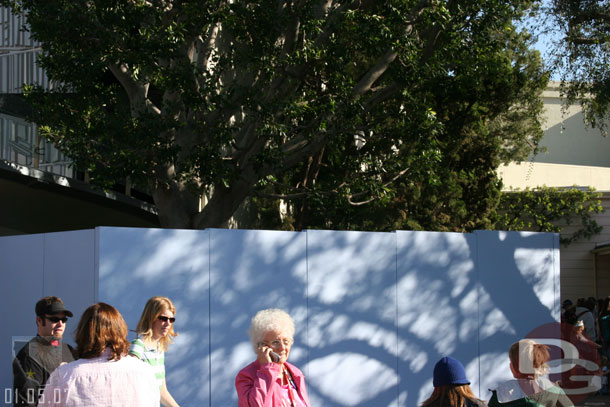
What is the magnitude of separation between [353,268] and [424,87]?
586 cm

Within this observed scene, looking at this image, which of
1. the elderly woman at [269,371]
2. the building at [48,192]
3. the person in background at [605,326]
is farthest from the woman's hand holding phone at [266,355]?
the person in background at [605,326]

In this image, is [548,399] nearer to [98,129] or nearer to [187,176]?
[187,176]

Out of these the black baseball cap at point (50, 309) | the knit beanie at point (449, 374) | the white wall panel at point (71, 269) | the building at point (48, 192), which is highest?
the building at point (48, 192)

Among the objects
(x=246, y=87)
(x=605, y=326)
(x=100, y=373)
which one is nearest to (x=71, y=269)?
(x=246, y=87)

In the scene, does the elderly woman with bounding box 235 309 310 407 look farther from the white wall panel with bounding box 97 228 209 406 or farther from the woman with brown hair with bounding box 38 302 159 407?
the white wall panel with bounding box 97 228 209 406

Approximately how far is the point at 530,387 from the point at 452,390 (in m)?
0.80

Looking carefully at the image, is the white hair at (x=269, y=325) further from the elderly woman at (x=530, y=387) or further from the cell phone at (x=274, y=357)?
the elderly woman at (x=530, y=387)

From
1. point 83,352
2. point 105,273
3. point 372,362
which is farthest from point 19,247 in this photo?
point 83,352

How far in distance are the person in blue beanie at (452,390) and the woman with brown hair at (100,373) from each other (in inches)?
63.0

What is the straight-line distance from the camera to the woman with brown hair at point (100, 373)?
396 centimetres

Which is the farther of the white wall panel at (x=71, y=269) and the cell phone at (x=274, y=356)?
the white wall panel at (x=71, y=269)

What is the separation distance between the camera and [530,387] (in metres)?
4.75

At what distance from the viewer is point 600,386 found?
1362cm

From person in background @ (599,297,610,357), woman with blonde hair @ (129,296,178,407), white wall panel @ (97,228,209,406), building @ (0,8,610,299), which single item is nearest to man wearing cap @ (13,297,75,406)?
woman with blonde hair @ (129,296,178,407)
